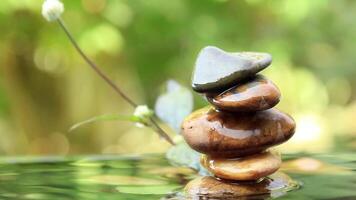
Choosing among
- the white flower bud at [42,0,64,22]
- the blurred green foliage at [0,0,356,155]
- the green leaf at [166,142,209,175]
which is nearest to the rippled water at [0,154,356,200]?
the green leaf at [166,142,209,175]

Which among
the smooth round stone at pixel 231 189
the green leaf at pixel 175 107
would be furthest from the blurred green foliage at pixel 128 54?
the smooth round stone at pixel 231 189

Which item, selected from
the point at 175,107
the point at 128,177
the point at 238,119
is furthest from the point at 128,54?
the point at 238,119


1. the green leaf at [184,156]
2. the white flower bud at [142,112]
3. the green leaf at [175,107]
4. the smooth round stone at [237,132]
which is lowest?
the smooth round stone at [237,132]

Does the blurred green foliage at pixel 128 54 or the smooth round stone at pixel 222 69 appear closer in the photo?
the smooth round stone at pixel 222 69

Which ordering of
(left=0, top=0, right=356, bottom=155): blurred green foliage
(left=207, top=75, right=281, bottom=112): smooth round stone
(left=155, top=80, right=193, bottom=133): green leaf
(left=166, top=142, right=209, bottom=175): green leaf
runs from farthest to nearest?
(left=0, top=0, right=356, bottom=155): blurred green foliage, (left=155, top=80, right=193, bottom=133): green leaf, (left=166, top=142, right=209, bottom=175): green leaf, (left=207, top=75, right=281, bottom=112): smooth round stone

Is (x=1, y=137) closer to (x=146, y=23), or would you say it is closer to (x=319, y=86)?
(x=146, y=23)

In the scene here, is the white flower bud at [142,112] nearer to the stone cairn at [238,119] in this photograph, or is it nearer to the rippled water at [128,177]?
the rippled water at [128,177]

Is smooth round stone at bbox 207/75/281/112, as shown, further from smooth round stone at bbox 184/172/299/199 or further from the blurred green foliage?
the blurred green foliage
